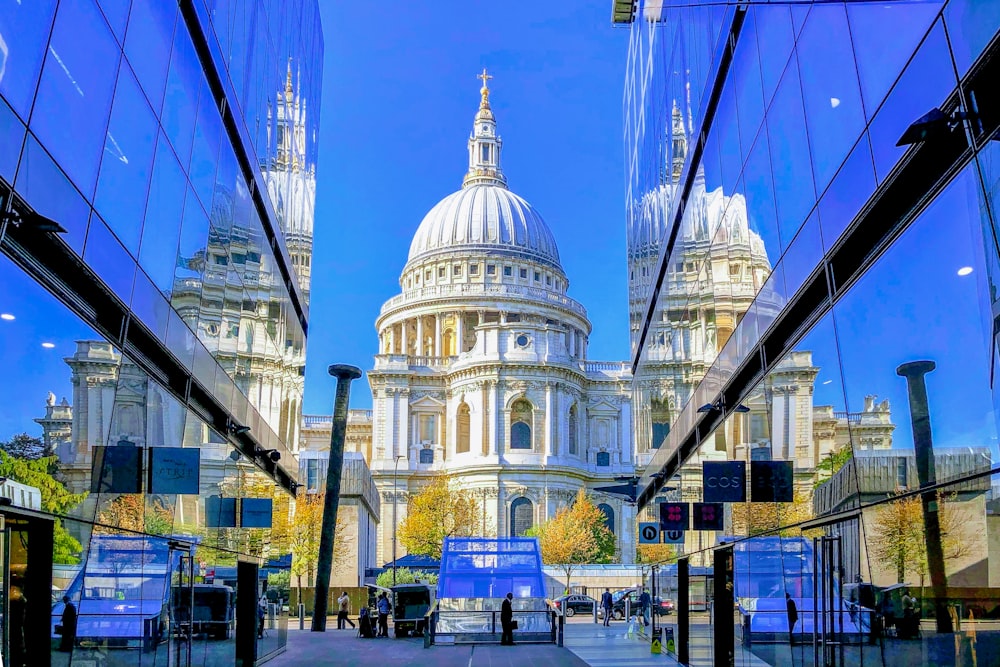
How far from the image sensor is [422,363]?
106125 mm

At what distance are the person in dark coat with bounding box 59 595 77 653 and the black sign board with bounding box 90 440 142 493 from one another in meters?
1.22

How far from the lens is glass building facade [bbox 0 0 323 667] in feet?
27.4

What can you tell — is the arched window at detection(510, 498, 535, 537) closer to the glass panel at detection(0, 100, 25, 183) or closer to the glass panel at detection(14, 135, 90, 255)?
the glass panel at detection(14, 135, 90, 255)

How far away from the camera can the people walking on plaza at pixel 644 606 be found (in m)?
27.0

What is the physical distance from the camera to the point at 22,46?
26.2 feet

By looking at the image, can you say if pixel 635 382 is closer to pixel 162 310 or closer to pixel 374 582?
pixel 162 310

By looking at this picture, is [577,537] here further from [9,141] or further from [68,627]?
[9,141]

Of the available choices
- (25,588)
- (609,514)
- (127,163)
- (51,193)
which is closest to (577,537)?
(609,514)

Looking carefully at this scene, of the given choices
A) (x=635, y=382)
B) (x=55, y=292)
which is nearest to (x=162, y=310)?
(x=55, y=292)

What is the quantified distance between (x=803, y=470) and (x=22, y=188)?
7.69 m

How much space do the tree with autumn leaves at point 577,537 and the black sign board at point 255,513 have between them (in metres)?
60.3

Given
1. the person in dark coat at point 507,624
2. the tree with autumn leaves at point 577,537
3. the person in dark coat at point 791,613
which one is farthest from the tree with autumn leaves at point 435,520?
the person in dark coat at point 791,613

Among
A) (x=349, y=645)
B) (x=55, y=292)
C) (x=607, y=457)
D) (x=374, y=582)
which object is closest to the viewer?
(x=55, y=292)

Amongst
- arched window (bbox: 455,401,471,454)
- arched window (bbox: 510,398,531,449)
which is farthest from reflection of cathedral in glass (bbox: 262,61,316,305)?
arched window (bbox: 455,401,471,454)
